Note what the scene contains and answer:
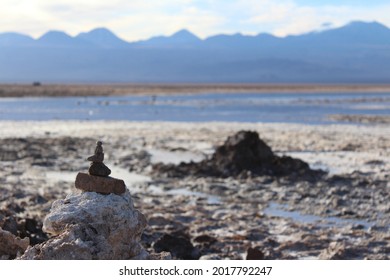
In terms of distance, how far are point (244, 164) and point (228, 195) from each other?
2097 mm

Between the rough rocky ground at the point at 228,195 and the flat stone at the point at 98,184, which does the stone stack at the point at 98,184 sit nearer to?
the flat stone at the point at 98,184

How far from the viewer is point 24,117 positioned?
33.1 meters

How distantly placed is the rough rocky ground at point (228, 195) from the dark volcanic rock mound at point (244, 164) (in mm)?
226

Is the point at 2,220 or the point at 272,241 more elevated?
the point at 2,220

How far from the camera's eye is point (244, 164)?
14852mm

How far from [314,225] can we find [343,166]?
5708mm

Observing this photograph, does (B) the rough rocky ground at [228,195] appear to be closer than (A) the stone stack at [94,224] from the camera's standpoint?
No

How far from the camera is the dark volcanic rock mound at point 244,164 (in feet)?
47.4

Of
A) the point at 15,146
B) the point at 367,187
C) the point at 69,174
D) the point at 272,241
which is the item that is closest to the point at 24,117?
the point at 15,146

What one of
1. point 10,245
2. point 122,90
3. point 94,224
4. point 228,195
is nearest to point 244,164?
point 228,195

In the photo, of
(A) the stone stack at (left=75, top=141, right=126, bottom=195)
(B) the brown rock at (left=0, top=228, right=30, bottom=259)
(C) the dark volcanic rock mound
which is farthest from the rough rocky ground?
(A) the stone stack at (left=75, top=141, right=126, bottom=195)

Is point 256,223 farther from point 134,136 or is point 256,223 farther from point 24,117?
point 24,117

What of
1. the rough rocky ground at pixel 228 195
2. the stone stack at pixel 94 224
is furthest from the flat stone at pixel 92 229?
the rough rocky ground at pixel 228 195

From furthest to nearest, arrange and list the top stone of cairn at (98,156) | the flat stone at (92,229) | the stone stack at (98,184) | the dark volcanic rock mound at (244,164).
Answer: the dark volcanic rock mound at (244,164), the top stone of cairn at (98,156), the stone stack at (98,184), the flat stone at (92,229)
